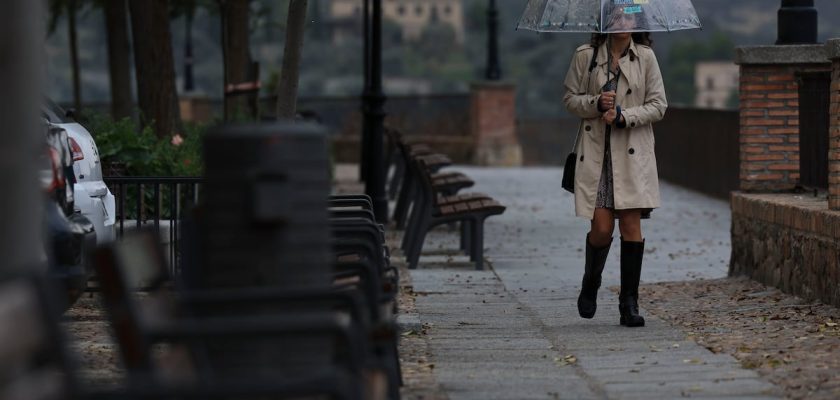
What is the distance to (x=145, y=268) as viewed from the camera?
587 centimetres

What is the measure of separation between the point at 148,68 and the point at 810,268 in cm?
824

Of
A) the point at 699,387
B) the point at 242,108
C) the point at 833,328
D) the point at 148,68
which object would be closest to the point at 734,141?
the point at 242,108

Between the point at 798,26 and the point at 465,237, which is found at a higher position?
the point at 798,26

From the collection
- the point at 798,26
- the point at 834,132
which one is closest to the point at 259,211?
the point at 834,132

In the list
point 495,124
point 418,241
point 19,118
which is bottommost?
point 418,241

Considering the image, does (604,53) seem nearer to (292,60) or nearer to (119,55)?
(292,60)

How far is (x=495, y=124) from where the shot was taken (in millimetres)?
33938

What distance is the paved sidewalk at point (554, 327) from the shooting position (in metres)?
7.32

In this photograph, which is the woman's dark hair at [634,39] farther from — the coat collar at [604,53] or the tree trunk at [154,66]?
the tree trunk at [154,66]

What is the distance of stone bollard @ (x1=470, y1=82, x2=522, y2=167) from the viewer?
33844 mm

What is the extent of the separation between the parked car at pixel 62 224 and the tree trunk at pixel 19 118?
11.4ft

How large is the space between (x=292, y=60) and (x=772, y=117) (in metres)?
3.61

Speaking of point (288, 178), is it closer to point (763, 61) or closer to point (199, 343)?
point (199, 343)

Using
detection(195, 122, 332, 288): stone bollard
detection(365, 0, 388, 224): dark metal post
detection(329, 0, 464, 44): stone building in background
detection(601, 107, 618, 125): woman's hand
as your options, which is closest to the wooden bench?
detection(365, 0, 388, 224): dark metal post
